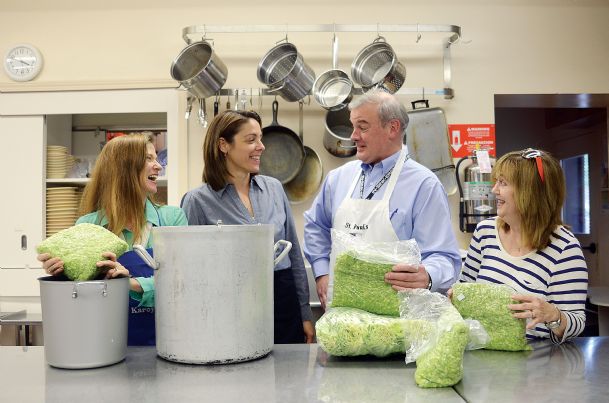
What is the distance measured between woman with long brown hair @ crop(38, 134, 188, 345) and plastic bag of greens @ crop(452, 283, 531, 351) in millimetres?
727

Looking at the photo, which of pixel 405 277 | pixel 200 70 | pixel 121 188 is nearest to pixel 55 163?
pixel 200 70

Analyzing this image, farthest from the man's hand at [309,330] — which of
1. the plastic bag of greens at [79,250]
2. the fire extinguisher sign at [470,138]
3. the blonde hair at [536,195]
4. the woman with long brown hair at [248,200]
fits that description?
the fire extinguisher sign at [470,138]

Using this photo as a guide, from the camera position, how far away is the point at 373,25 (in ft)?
10.0

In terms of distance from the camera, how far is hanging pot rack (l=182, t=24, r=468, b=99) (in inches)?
118

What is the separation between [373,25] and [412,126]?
59 cm

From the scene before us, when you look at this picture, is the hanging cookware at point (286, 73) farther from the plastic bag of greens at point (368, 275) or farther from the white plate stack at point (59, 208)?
the plastic bag of greens at point (368, 275)

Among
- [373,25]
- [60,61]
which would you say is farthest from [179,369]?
[60,61]

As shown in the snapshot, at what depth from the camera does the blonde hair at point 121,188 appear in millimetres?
1440

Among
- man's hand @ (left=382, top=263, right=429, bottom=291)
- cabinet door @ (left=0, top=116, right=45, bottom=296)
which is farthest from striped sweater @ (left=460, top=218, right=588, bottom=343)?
cabinet door @ (left=0, top=116, right=45, bottom=296)

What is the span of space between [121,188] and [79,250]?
1.60 feet

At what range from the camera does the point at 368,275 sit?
1077 mm

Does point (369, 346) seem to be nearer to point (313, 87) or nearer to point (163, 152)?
point (313, 87)

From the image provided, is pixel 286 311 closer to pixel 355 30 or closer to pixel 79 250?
pixel 79 250

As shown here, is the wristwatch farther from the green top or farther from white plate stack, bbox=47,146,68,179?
white plate stack, bbox=47,146,68,179
